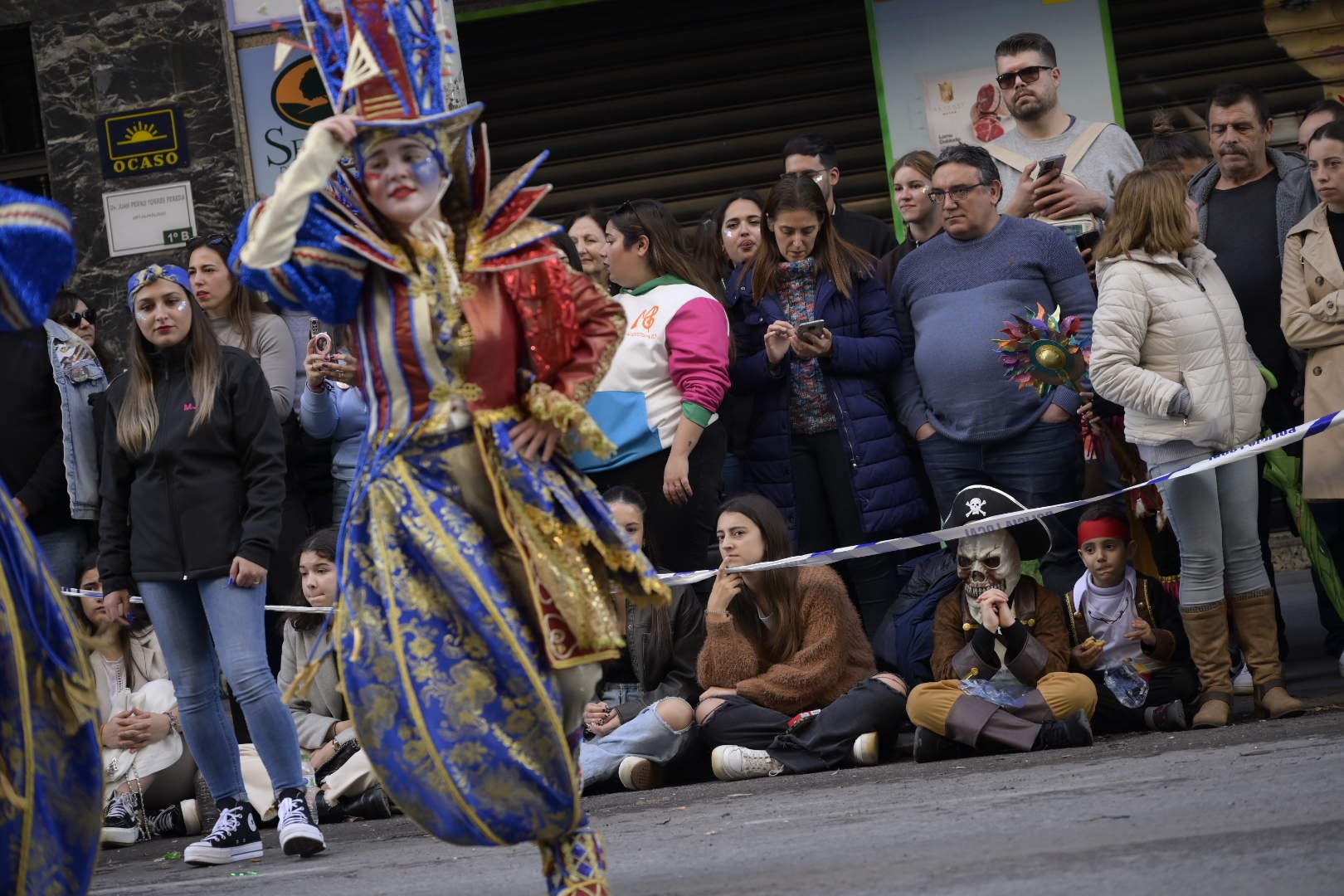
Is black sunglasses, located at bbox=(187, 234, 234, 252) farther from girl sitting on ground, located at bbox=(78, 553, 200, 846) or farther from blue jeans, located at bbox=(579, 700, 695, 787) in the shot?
blue jeans, located at bbox=(579, 700, 695, 787)

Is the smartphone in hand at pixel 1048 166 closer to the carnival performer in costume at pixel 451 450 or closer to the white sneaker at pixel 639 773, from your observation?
the white sneaker at pixel 639 773

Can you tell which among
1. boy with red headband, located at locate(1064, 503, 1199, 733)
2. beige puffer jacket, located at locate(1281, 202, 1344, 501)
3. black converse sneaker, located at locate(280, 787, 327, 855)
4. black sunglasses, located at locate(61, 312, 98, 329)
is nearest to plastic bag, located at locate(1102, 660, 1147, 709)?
boy with red headband, located at locate(1064, 503, 1199, 733)

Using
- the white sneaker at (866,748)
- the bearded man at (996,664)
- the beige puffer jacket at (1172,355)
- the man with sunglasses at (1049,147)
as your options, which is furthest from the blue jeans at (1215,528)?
the man with sunglasses at (1049,147)

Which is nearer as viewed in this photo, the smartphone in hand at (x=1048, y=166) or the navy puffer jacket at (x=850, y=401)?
the navy puffer jacket at (x=850, y=401)

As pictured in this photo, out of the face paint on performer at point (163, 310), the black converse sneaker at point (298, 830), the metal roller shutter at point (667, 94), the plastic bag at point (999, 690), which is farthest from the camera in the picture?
the metal roller shutter at point (667, 94)

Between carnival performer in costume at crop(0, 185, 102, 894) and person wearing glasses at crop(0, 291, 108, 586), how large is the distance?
324 cm

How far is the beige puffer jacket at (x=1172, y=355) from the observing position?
23.7 ft

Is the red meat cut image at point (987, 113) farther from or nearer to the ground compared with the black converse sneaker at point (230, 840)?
farther from the ground

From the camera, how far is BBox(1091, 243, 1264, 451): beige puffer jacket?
23.7ft

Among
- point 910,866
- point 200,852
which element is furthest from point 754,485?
point 910,866

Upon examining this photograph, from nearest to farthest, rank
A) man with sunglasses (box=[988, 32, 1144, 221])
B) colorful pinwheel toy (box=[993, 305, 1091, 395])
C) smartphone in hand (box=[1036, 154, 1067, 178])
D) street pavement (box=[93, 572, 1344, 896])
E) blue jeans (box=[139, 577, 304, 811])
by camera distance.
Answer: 1. street pavement (box=[93, 572, 1344, 896])
2. blue jeans (box=[139, 577, 304, 811])
3. colorful pinwheel toy (box=[993, 305, 1091, 395])
4. smartphone in hand (box=[1036, 154, 1067, 178])
5. man with sunglasses (box=[988, 32, 1144, 221])

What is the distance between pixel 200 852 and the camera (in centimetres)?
654

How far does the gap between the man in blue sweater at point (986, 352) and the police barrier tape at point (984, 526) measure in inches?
10.3

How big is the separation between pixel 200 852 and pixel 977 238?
4.18 meters
